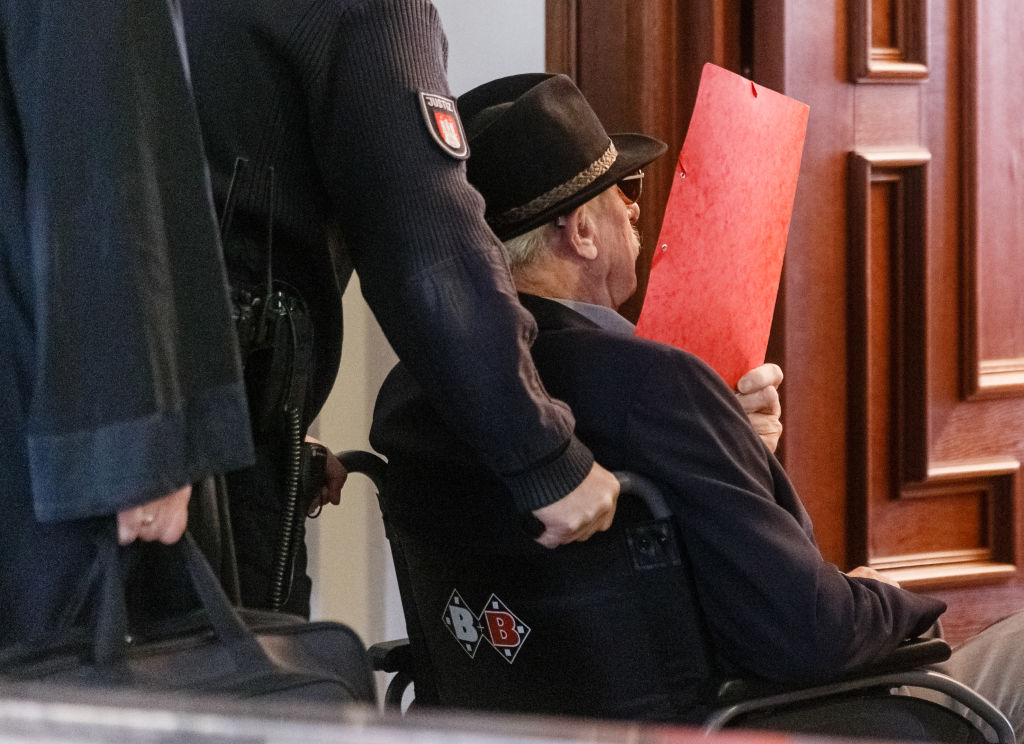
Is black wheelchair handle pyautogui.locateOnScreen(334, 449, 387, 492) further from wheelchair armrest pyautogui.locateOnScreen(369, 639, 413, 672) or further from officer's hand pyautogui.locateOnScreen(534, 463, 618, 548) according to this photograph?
officer's hand pyautogui.locateOnScreen(534, 463, 618, 548)

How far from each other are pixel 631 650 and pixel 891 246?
914 millimetres

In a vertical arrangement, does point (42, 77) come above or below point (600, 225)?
above

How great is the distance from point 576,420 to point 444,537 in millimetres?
Answer: 190

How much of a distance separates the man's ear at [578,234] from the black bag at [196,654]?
65cm

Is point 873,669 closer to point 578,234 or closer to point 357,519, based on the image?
point 578,234

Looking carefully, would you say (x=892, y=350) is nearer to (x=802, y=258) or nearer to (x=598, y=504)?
(x=802, y=258)

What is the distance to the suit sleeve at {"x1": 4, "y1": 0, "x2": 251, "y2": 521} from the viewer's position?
0.71m

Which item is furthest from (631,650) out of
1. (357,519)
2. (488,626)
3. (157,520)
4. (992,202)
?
(992,202)

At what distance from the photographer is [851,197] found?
5.41 feet

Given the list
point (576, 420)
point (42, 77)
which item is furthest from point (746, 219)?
point (42, 77)

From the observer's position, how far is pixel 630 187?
1390mm

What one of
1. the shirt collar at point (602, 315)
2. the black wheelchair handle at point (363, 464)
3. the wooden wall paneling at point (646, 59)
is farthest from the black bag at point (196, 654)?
the wooden wall paneling at point (646, 59)

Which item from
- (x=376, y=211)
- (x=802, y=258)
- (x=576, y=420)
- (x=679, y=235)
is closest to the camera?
(x=376, y=211)

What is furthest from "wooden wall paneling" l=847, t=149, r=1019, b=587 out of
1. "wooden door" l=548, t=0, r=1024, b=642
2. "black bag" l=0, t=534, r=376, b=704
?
"black bag" l=0, t=534, r=376, b=704
